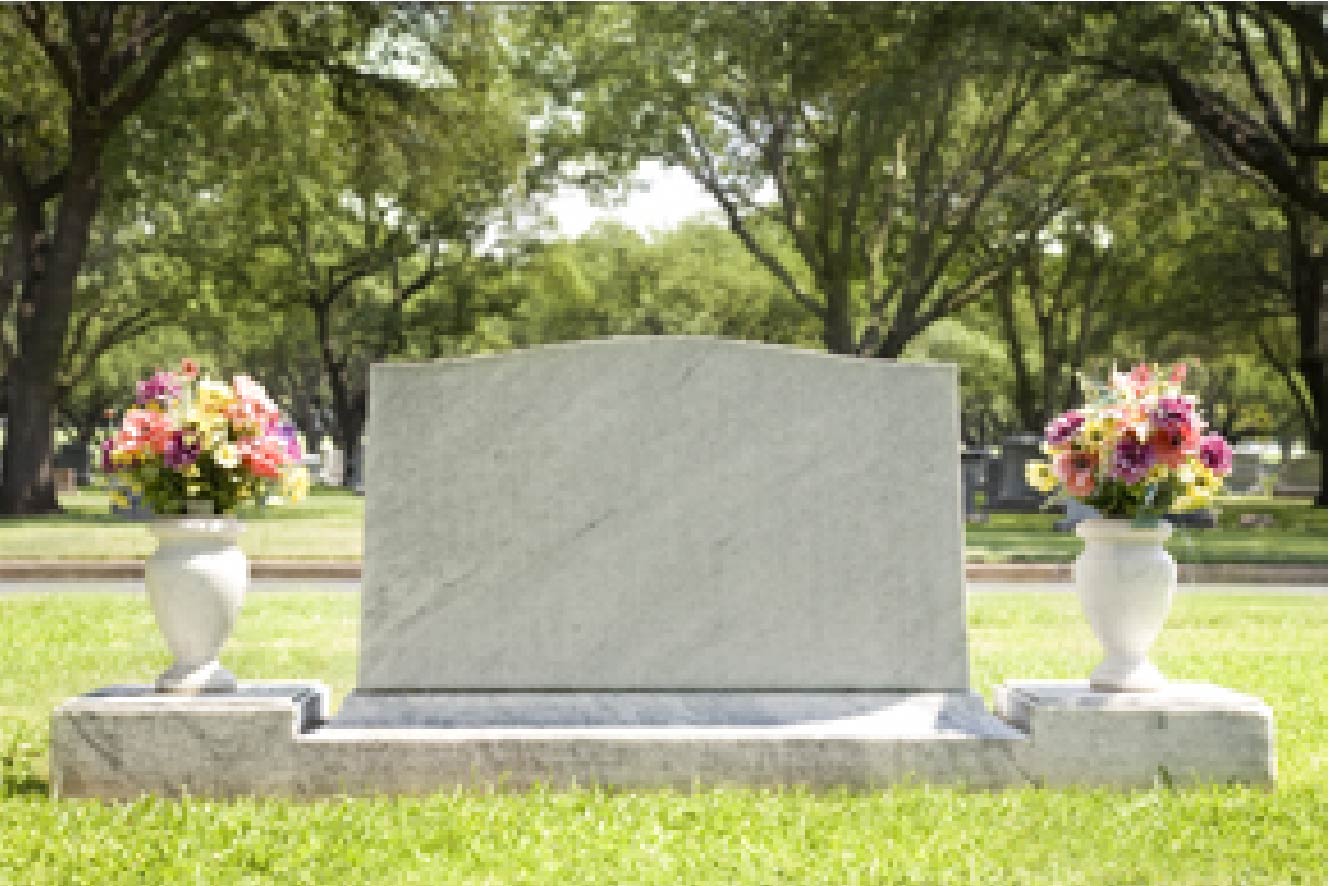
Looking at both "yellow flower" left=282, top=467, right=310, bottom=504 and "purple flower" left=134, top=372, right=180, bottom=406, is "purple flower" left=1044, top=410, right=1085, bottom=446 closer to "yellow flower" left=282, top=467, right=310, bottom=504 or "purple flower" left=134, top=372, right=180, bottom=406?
"yellow flower" left=282, top=467, right=310, bottom=504

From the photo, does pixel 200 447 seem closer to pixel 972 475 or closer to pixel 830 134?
pixel 972 475

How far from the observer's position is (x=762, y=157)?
29969 mm

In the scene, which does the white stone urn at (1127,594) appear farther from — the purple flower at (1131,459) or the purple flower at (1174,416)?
the purple flower at (1174,416)

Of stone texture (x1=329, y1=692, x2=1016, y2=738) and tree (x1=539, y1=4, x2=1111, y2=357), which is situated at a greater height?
tree (x1=539, y1=4, x2=1111, y2=357)

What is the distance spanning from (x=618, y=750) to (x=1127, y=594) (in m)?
2.23

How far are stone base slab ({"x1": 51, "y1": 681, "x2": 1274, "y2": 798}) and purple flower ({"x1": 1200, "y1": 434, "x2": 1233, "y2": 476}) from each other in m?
0.98

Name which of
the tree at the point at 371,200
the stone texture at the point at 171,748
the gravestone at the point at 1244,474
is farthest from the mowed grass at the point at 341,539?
the gravestone at the point at 1244,474

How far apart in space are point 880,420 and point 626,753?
1.96 metres

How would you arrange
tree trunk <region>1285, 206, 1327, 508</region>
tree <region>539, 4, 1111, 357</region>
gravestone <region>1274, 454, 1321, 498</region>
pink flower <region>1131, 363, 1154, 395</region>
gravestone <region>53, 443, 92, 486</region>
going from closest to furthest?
pink flower <region>1131, 363, 1154, 395</region> < tree <region>539, 4, 1111, 357</region> < tree trunk <region>1285, 206, 1327, 508</region> < gravestone <region>53, 443, 92, 486</region> < gravestone <region>1274, 454, 1321, 498</region>

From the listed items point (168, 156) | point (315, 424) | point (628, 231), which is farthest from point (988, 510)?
point (315, 424)

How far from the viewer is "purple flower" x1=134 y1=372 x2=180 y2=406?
253 inches

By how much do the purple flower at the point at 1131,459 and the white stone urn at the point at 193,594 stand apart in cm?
371

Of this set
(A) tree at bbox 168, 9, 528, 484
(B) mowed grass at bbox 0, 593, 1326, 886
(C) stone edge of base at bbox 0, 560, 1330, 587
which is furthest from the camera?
(A) tree at bbox 168, 9, 528, 484

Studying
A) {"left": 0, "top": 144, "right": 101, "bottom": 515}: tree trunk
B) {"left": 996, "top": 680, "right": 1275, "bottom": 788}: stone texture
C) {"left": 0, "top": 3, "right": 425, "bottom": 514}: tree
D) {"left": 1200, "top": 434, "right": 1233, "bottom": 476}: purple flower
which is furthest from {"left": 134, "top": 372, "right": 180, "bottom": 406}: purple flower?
{"left": 0, "top": 144, "right": 101, "bottom": 515}: tree trunk
